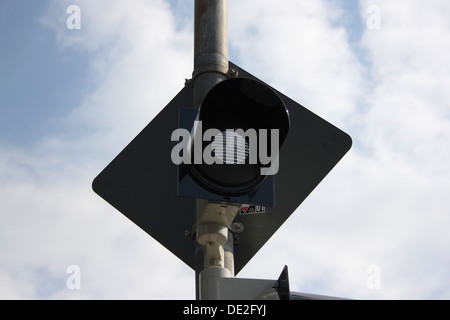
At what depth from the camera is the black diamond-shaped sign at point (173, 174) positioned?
3.54 metres

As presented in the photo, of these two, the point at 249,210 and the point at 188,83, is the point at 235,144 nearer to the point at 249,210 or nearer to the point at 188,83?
the point at 249,210

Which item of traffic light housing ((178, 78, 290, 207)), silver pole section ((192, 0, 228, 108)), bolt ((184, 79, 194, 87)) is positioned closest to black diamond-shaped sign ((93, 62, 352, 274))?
bolt ((184, 79, 194, 87))

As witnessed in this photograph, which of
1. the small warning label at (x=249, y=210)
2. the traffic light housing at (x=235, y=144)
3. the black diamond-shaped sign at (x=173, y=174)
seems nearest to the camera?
the traffic light housing at (x=235, y=144)

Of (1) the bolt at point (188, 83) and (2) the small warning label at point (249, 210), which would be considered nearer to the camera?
(2) the small warning label at point (249, 210)

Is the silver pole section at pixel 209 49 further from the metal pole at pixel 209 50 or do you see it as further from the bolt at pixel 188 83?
the bolt at pixel 188 83

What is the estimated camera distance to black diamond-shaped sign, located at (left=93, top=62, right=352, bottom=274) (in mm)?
3545

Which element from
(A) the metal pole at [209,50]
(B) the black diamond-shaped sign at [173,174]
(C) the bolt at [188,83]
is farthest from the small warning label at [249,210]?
(C) the bolt at [188,83]

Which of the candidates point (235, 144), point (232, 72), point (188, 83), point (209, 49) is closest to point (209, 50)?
point (209, 49)

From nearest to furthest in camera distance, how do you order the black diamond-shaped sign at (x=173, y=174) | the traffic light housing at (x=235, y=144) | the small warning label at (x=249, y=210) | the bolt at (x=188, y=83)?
1. the traffic light housing at (x=235, y=144)
2. the small warning label at (x=249, y=210)
3. the black diamond-shaped sign at (x=173, y=174)
4. the bolt at (x=188, y=83)
